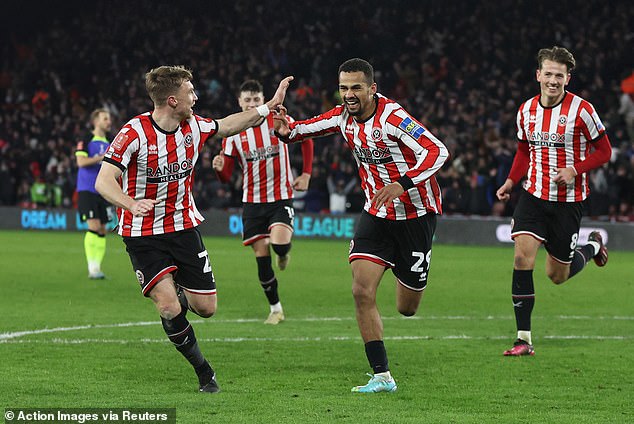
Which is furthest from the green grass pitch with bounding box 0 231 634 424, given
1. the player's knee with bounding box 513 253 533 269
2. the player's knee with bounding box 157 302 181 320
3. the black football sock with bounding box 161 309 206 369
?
the player's knee with bounding box 513 253 533 269

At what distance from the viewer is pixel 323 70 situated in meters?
30.5

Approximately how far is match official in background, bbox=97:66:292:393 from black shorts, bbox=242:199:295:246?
3.80 metres

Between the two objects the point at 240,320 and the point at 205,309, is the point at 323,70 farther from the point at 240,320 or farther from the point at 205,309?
the point at 205,309

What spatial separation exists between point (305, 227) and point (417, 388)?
60.0ft

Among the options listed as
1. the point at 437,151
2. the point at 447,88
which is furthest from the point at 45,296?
the point at 447,88

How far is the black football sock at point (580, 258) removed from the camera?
10.0m

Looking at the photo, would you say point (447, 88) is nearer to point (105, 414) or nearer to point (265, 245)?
point (265, 245)

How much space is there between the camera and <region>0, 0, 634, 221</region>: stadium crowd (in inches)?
984

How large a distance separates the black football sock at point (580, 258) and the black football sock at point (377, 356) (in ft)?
10.4

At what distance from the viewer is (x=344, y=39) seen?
101ft

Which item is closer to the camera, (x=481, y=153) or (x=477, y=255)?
(x=477, y=255)

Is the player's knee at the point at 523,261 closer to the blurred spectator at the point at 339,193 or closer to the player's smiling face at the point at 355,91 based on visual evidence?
the player's smiling face at the point at 355,91

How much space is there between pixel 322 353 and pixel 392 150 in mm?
2037

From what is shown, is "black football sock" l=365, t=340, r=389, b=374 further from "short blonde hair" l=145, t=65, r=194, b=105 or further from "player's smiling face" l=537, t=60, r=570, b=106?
"player's smiling face" l=537, t=60, r=570, b=106
